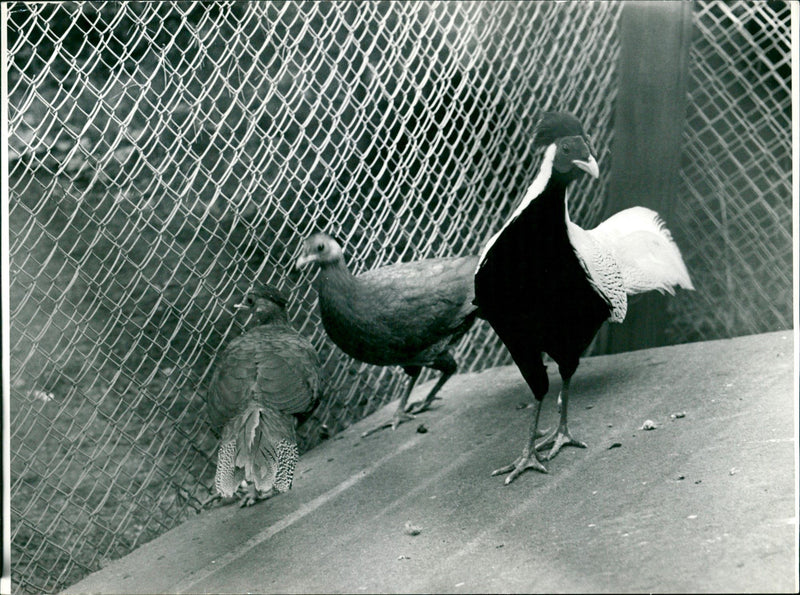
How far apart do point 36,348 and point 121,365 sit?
1.07 feet

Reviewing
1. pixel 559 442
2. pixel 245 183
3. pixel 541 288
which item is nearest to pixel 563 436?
pixel 559 442

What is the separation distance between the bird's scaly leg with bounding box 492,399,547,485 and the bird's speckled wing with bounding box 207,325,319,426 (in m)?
0.91

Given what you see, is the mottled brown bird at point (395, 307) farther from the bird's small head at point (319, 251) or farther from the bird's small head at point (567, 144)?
the bird's small head at point (567, 144)

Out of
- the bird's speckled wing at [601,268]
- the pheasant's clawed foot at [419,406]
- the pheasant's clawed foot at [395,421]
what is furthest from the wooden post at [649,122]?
the pheasant's clawed foot at [395,421]

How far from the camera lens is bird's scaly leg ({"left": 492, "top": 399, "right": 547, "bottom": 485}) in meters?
3.31

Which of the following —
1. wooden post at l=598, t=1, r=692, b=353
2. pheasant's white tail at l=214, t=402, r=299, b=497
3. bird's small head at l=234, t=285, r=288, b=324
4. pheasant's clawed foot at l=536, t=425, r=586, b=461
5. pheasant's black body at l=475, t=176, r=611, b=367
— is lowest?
pheasant's white tail at l=214, t=402, r=299, b=497

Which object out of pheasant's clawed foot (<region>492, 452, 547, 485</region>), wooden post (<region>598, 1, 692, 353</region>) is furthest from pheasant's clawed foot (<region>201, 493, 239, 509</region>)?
wooden post (<region>598, 1, 692, 353</region>)

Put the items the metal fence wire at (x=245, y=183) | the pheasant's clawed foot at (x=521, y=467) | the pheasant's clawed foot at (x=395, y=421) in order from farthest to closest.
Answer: the pheasant's clawed foot at (x=395, y=421)
the metal fence wire at (x=245, y=183)
the pheasant's clawed foot at (x=521, y=467)

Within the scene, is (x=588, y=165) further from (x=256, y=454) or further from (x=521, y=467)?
(x=256, y=454)

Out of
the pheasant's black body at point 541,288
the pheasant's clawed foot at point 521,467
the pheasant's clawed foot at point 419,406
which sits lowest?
the pheasant's clawed foot at point 419,406

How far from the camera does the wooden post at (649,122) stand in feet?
12.9

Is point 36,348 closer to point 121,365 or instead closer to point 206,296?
point 121,365

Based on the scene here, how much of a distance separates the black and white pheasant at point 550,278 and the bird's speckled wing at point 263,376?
2.84 feet

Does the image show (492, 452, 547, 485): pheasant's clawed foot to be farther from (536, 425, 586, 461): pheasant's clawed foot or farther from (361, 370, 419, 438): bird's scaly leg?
(361, 370, 419, 438): bird's scaly leg
